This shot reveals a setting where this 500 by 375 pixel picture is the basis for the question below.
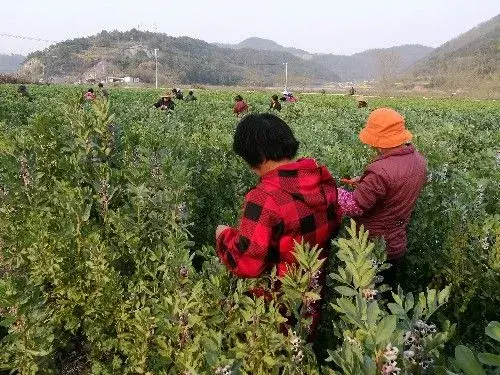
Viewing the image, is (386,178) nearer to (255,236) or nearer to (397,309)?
(255,236)

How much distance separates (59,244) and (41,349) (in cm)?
68

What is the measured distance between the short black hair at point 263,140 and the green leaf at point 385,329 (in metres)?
1.20

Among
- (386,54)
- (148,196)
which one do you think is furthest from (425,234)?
(386,54)

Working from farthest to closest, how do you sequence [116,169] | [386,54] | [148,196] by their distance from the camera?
[386,54] < [116,169] < [148,196]

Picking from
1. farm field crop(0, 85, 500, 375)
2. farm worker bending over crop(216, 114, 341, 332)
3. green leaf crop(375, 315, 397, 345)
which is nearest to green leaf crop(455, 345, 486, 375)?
green leaf crop(375, 315, 397, 345)

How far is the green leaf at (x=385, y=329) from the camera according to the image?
1.06 m

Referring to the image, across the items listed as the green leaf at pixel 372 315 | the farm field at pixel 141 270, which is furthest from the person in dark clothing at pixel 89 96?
Answer: the green leaf at pixel 372 315

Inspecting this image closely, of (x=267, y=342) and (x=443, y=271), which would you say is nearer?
(x=267, y=342)

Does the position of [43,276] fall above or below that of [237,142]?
below

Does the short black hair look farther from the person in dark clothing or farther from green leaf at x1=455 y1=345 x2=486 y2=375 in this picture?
the person in dark clothing

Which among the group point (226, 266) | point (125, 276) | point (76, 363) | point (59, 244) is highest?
point (226, 266)

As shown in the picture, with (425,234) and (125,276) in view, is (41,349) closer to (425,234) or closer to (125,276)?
(125,276)

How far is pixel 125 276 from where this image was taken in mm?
3211

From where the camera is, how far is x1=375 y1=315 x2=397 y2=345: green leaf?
1.06m
